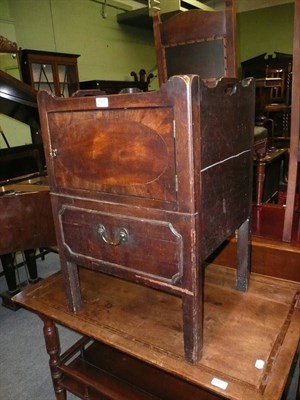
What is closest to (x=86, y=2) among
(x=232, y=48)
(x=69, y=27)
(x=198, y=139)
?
(x=69, y=27)

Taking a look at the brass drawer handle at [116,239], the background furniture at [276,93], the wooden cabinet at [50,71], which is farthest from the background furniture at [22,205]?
the background furniture at [276,93]

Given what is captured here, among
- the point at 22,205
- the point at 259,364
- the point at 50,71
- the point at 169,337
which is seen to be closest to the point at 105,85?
the point at 50,71

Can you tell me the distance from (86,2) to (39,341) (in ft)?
16.1

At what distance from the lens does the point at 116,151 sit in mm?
832

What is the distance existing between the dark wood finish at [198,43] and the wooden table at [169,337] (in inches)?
37.0

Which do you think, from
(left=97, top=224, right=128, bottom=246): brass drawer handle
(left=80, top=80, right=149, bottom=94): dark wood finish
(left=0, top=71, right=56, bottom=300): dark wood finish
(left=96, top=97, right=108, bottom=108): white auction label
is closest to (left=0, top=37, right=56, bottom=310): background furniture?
(left=0, top=71, right=56, bottom=300): dark wood finish

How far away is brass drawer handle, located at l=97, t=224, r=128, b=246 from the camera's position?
2.93 feet

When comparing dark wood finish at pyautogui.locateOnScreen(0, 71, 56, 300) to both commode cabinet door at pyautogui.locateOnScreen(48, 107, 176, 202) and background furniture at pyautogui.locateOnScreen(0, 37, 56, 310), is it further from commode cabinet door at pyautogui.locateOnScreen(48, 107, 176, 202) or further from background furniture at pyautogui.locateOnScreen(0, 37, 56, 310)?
commode cabinet door at pyautogui.locateOnScreen(48, 107, 176, 202)

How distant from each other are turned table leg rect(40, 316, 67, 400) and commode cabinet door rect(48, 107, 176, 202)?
0.62 m

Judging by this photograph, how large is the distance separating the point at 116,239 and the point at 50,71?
12.3 feet

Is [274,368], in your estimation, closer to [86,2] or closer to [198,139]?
[198,139]

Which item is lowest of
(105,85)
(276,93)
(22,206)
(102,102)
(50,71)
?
(22,206)

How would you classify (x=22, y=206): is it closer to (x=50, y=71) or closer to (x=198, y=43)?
(x=198, y=43)

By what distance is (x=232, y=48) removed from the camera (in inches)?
55.2
